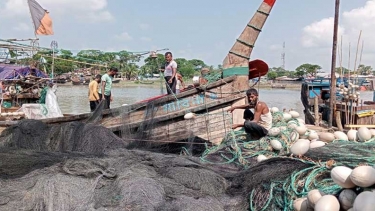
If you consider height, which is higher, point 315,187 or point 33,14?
point 33,14

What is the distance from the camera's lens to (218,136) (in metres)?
7.28

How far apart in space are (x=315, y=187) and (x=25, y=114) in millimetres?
9076

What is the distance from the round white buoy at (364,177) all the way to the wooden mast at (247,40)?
16.0 feet

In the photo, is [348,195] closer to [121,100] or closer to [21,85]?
[21,85]

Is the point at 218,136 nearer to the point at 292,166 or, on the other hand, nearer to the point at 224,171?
the point at 224,171

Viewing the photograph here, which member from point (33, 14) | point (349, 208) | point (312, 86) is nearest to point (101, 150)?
point (349, 208)

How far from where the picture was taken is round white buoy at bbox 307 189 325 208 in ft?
9.77

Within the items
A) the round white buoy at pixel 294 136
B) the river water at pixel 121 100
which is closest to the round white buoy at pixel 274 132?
the round white buoy at pixel 294 136

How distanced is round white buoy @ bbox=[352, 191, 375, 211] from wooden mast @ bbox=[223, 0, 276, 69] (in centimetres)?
502

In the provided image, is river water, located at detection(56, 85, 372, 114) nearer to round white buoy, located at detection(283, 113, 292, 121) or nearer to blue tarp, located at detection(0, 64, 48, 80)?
blue tarp, located at detection(0, 64, 48, 80)

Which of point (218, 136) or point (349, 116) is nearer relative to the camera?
point (218, 136)

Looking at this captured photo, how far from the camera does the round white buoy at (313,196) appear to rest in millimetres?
2977

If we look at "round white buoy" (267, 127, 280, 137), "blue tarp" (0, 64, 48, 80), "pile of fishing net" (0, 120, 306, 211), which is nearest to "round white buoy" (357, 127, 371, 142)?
"round white buoy" (267, 127, 280, 137)

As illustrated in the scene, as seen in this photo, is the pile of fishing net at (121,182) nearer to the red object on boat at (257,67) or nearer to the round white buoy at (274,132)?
the round white buoy at (274,132)
